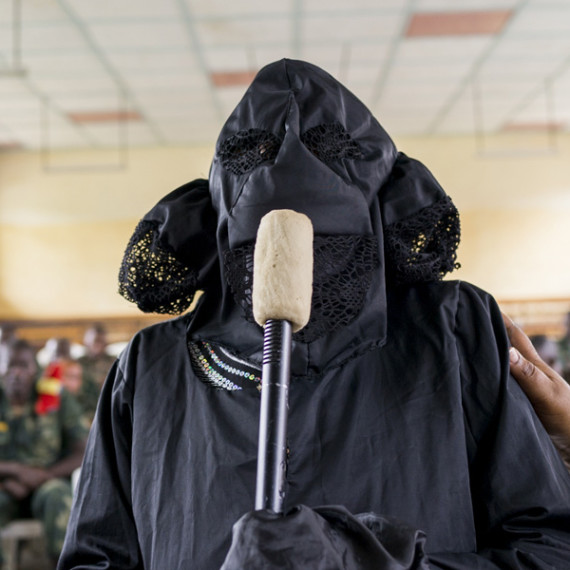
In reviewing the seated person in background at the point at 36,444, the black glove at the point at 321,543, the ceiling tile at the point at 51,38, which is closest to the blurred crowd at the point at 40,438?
the seated person in background at the point at 36,444

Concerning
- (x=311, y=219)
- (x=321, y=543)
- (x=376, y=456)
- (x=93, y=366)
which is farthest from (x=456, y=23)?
(x=321, y=543)

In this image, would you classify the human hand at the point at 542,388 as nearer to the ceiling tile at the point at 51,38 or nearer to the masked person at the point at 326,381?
the masked person at the point at 326,381

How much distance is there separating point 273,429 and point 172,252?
53 cm

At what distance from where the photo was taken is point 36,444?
484 centimetres

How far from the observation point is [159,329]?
1198mm

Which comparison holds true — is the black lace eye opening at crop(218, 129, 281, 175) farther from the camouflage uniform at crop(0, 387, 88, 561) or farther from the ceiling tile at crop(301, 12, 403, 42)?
the ceiling tile at crop(301, 12, 403, 42)

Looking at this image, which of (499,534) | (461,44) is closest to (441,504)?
(499,534)

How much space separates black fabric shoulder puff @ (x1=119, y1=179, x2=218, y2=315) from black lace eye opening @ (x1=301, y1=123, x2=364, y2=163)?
0.20 m

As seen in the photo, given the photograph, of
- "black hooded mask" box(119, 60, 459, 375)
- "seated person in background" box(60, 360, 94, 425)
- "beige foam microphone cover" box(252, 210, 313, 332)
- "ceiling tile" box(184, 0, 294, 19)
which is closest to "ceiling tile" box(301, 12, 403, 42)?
"ceiling tile" box(184, 0, 294, 19)

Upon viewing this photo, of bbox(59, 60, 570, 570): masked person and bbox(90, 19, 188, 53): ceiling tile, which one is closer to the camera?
bbox(59, 60, 570, 570): masked person

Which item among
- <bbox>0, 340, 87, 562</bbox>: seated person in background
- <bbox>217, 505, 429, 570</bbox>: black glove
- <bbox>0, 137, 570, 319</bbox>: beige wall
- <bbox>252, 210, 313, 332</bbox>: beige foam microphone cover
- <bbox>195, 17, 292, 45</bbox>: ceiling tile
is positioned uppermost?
<bbox>195, 17, 292, 45</bbox>: ceiling tile

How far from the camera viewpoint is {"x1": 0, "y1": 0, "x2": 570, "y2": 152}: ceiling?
5.00m

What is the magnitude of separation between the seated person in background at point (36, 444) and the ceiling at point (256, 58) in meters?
2.02

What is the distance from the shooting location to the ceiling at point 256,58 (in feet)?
16.4
